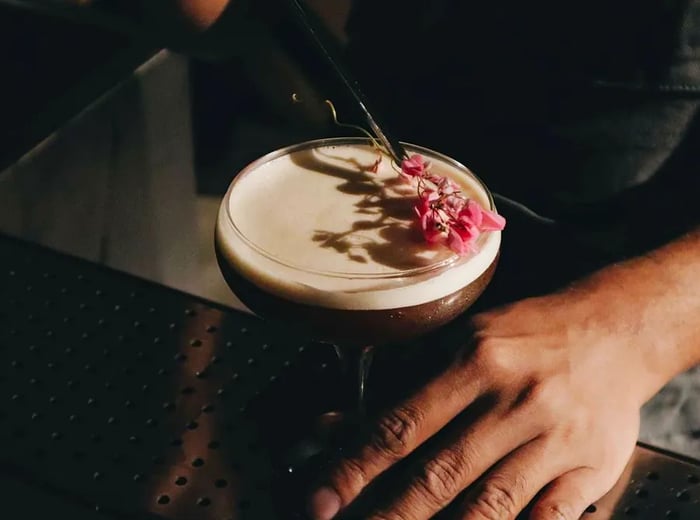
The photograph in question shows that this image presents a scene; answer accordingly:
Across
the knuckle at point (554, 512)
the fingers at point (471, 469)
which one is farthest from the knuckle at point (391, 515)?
the knuckle at point (554, 512)

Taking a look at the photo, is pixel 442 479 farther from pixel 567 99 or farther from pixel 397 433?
pixel 567 99

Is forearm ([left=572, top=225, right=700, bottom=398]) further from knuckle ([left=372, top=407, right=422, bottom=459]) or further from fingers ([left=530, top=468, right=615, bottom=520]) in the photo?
knuckle ([left=372, top=407, right=422, bottom=459])

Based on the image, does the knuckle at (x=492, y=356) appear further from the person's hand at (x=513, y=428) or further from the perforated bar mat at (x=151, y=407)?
the perforated bar mat at (x=151, y=407)

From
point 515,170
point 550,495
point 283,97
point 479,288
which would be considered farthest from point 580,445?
point 283,97

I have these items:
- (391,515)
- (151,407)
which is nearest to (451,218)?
(391,515)

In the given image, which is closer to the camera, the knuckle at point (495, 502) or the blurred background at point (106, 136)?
the knuckle at point (495, 502)
